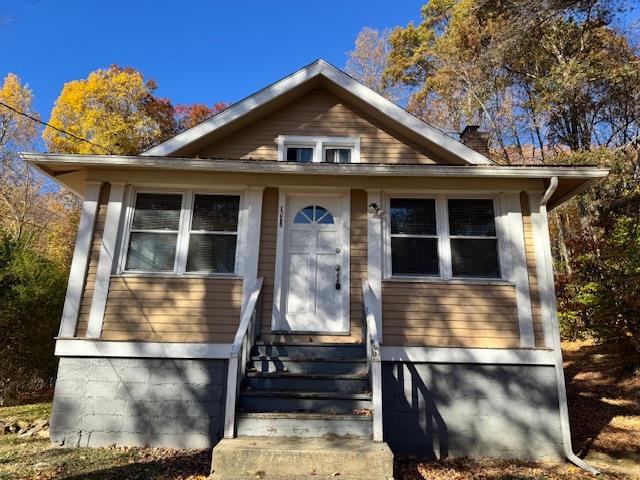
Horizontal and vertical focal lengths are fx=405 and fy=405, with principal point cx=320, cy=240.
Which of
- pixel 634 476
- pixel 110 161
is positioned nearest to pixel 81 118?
pixel 110 161

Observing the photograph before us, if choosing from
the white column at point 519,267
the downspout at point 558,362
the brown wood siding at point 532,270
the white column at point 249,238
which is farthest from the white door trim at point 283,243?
the downspout at point 558,362

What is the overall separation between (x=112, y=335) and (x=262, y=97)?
4.43 meters

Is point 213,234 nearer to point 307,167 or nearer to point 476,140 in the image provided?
point 307,167

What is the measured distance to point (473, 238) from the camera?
20.5 feet

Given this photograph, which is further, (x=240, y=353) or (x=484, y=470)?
(x=484, y=470)

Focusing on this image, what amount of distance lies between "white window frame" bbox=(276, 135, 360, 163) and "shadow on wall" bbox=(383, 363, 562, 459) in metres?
3.83

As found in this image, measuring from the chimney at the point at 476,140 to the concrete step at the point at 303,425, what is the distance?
17.2 ft

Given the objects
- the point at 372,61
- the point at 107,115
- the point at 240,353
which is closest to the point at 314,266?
the point at 240,353

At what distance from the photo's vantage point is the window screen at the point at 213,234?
619cm

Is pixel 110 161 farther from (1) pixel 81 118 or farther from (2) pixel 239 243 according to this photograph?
(1) pixel 81 118

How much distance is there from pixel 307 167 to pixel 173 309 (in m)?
2.84

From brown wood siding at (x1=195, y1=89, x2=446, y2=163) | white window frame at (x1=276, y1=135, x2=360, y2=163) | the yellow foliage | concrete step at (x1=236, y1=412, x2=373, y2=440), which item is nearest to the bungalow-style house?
concrete step at (x1=236, y1=412, x2=373, y2=440)

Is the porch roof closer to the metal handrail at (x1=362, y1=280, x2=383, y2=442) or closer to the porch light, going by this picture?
the porch light

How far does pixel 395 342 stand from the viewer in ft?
18.8
